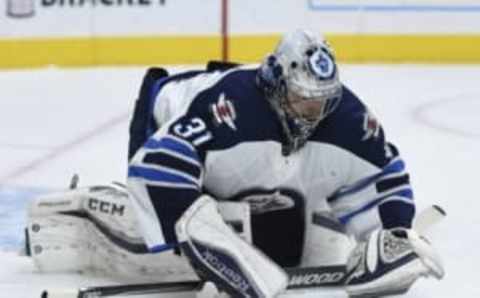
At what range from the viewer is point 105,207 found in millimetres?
2570

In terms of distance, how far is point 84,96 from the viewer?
16.1ft

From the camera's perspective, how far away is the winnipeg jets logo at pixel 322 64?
2248 millimetres

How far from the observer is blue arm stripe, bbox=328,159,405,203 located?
8.05 ft

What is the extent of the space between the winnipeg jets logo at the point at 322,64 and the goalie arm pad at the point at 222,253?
0.27m

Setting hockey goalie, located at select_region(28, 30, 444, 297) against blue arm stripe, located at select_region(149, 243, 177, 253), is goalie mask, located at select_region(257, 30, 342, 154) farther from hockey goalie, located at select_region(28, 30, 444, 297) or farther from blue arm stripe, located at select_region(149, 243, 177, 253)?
blue arm stripe, located at select_region(149, 243, 177, 253)

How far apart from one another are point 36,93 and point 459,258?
2.45m

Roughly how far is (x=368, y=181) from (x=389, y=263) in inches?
6.6

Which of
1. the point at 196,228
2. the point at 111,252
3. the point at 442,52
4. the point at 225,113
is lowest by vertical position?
the point at 442,52

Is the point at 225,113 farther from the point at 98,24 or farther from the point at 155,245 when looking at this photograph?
the point at 98,24

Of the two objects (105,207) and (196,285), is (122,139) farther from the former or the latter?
(196,285)

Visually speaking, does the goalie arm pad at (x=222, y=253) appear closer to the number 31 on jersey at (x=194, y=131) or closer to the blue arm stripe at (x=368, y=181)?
the number 31 on jersey at (x=194, y=131)

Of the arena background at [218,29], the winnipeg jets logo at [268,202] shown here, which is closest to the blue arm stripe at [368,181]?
the winnipeg jets logo at [268,202]

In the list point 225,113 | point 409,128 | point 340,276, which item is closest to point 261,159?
point 225,113

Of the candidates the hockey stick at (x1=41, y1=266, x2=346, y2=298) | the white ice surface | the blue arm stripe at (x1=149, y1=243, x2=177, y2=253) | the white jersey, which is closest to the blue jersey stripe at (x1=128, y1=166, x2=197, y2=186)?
the white jersey
